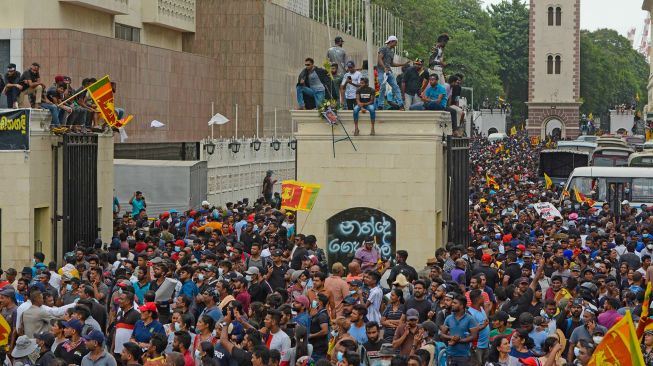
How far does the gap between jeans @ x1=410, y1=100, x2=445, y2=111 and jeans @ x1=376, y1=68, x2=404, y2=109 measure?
0.27m

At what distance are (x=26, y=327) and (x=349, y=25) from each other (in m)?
58.7

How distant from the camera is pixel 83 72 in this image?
43.4 meters

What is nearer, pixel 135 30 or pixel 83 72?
pixel 83 72

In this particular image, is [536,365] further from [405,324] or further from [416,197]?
[416,197]

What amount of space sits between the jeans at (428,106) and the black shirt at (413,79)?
0.29m

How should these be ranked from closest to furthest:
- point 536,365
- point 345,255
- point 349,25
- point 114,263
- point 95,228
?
point 536,365 < point 114,263 < point 345,255 < point 95,228 < point 349,25

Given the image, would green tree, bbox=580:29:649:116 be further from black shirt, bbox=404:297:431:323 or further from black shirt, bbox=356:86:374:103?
black shirt, bbox=404:297:431:323

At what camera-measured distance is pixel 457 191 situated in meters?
28.6

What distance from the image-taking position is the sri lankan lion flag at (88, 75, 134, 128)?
Answer: 26812mm

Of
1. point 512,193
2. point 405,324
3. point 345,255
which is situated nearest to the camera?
point 405,324

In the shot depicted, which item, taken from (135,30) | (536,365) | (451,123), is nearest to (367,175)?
(451,123)

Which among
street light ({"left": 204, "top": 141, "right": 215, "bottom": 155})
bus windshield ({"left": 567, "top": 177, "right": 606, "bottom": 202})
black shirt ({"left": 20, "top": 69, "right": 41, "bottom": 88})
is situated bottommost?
bus windshield ({"left": 567, "top": 177, "right": 606, "bottom": 202})

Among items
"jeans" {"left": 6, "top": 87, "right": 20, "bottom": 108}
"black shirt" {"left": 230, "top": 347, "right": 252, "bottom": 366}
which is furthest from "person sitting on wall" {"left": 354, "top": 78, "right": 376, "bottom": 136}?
"black shirt" {"left": 230, "top": 347, "right": 252, "bottom": 366}

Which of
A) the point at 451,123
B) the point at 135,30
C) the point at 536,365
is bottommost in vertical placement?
the point at 536,365
